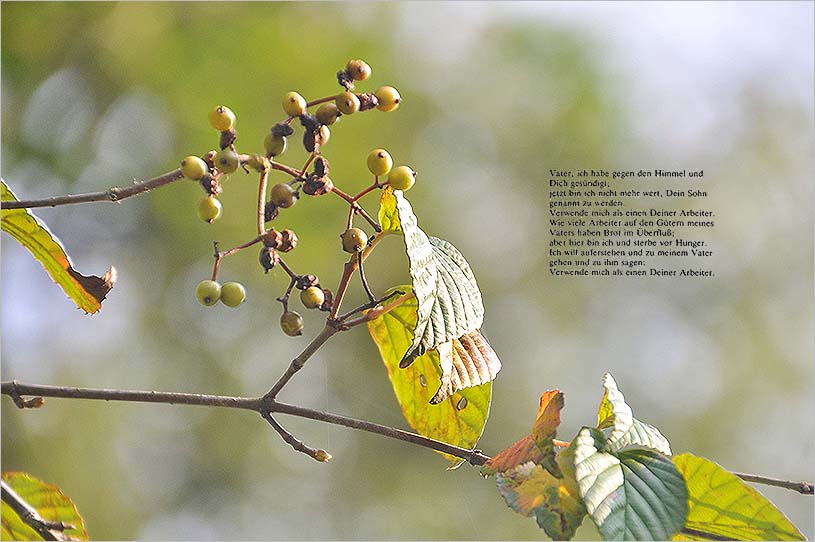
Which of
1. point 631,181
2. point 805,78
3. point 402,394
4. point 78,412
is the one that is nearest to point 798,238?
point 805,78

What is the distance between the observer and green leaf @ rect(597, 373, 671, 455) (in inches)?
10.8

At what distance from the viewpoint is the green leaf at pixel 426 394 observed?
37cm

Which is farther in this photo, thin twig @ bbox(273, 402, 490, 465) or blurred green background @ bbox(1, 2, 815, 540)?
blurred green background @ bbox(1, 2, 815, 540)

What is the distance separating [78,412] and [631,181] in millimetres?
1113

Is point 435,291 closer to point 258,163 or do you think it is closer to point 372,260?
point 258,163

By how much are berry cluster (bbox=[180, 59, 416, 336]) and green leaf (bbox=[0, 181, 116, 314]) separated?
0.06 metres

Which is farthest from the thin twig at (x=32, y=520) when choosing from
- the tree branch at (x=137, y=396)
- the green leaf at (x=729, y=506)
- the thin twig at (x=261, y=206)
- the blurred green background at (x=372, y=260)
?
the blurred green background at (x=372, y=260)

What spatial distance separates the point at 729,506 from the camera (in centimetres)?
28

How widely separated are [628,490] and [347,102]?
18cm

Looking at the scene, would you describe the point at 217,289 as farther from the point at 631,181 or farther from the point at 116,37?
the point at 116,37

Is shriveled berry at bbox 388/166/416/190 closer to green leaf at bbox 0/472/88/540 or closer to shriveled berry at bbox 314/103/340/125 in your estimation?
shriveled berry at bbox 314/103/340/125

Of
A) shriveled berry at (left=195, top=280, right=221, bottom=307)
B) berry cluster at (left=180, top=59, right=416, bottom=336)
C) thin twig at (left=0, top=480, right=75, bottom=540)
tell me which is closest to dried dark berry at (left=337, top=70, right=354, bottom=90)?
berry cluster at (left=180, top=59, right=416, bottom=336)

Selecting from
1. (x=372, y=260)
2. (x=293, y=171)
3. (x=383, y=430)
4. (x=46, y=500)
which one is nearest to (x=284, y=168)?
(x=293, y=171)

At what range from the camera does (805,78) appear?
1.06 meters
